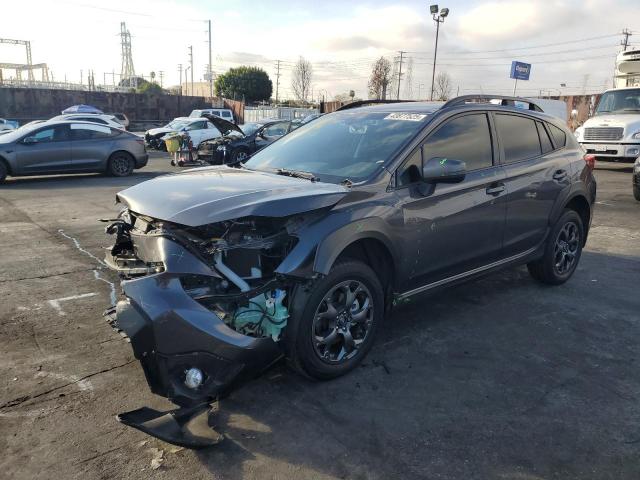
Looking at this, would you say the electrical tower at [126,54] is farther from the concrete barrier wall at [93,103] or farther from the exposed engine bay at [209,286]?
the exposed engine bay at [209,286]

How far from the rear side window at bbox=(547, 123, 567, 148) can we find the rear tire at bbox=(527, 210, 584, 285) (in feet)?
2.33

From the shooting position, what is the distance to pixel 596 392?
3443 mm

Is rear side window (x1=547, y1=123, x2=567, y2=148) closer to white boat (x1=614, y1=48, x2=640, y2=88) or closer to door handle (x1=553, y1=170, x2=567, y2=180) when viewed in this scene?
door handle (x1=553, y1=170, x2=567, y2=180)

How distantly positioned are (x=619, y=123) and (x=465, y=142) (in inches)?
540

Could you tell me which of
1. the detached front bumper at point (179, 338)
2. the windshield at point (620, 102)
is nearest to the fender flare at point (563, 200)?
Answer: the detached front bumper at point (179, 338)

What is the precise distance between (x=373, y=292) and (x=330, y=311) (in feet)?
1.31

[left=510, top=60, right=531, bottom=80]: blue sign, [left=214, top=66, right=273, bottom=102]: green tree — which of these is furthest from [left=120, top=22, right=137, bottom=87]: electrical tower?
[left=510, top=60, right=531, bottom=80]: blue sign

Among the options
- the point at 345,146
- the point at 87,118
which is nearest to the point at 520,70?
the point at 87,118

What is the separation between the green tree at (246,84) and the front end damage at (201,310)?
57.9 m

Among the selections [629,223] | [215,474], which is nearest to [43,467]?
[215,474]

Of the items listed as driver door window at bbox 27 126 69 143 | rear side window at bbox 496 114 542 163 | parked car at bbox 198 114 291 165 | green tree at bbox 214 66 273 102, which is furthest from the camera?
green tree at bbox 214 66 273 102

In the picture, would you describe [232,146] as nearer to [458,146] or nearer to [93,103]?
[458,146]

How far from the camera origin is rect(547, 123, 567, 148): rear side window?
5.33 metres

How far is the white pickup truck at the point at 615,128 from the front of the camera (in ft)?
49.6
